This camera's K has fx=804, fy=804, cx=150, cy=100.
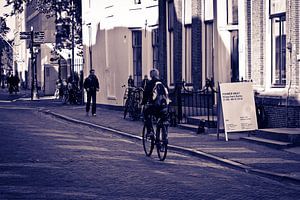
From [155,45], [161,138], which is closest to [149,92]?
[161,138]

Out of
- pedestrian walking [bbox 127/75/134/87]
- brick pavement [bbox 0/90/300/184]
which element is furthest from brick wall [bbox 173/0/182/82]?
pedestrian walking [bbox 127/75/134/87]

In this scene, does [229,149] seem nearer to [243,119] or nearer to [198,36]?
[243,119]

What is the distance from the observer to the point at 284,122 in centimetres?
1986

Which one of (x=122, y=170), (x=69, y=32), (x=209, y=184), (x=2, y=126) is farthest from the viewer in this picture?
(x=69, y=32)

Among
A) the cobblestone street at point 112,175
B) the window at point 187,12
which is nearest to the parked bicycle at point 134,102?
the window at point 187,12

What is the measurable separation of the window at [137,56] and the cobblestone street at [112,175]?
13101 millimetres

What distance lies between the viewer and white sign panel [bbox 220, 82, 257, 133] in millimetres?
19219

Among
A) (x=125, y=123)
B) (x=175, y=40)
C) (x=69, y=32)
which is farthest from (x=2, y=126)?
(x=69, y=32)

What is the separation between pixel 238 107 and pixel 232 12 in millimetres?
5399

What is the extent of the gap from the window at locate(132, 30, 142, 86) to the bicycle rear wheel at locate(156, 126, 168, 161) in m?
17.4

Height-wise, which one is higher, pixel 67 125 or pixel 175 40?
pixel 175 40

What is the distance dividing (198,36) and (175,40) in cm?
220

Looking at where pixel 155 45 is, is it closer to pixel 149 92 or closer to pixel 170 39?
pixel 170 39

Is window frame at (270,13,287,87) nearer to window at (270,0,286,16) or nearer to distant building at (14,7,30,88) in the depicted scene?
window at (270,0,286,16)
